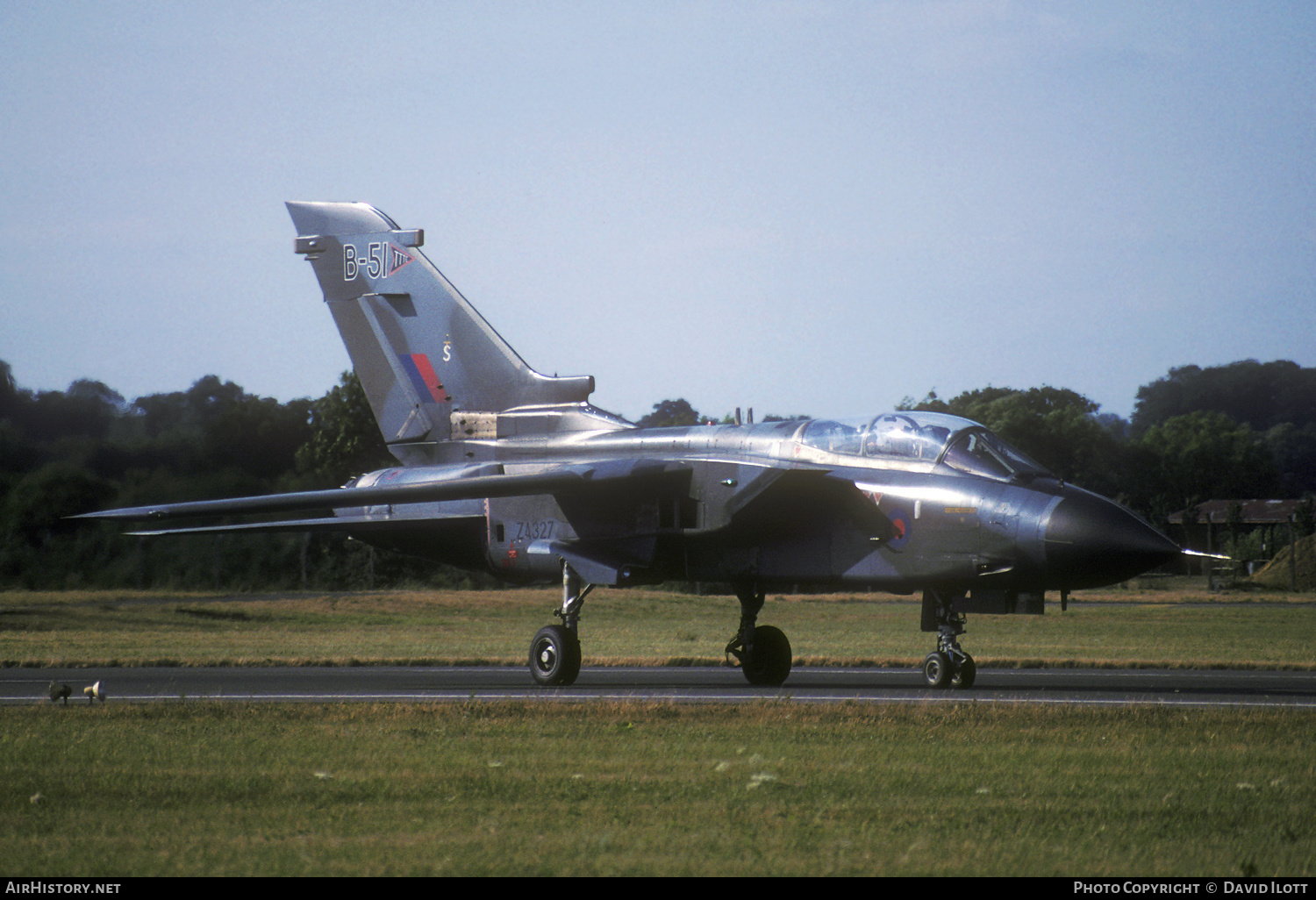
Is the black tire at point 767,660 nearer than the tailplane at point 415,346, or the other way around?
the black tire at point 767,660

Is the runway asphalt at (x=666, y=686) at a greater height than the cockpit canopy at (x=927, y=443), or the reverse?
the cockpit canopy at (x=927, y=443)

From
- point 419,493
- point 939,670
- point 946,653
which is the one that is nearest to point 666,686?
point 939,670

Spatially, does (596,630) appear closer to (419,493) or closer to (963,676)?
(419,493)

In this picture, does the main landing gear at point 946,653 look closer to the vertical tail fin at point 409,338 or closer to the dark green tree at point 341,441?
the vertical tail fin at point 409,338

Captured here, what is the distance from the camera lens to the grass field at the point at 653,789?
6516mm

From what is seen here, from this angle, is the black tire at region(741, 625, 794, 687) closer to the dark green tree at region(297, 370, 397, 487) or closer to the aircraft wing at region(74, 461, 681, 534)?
the aircraft wing at region(74, 461, 681, 534)

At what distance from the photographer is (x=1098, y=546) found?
13.6 m

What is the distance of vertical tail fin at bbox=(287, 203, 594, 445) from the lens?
19938 mm

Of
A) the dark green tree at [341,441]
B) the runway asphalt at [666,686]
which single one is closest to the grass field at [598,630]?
the runway asphalt at [666,686]

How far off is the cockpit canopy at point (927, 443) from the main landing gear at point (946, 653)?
1544 mm

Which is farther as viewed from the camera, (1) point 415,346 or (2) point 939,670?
(1) point 415,346

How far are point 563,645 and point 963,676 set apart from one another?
4.98 m

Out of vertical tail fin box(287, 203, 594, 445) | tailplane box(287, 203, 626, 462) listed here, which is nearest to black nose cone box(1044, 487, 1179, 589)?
tailplane box(287, 203, 626, 462)
